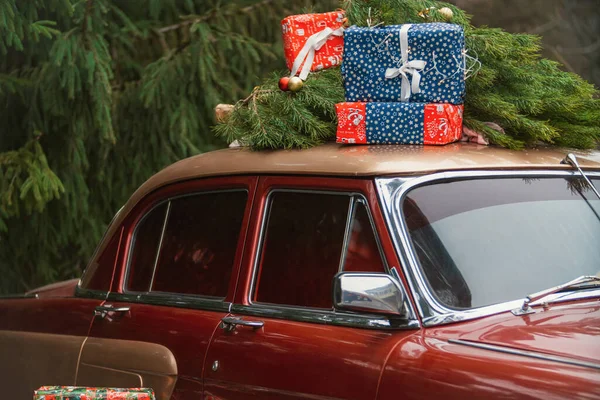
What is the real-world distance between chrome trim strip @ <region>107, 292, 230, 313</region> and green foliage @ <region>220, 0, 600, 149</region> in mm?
716

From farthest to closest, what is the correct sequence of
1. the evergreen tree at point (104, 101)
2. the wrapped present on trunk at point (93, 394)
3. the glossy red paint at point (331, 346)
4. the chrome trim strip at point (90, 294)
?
→ the evergreen tree at point (104, 101), the chrome trim strip at point (90, 294), the wrapped present on trunk at point (93, 394), the glossy red paint at point (331, 346)

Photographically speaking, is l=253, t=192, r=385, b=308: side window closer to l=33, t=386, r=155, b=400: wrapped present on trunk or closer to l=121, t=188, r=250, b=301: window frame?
l=121, t=188, r=250, b=301: window frame

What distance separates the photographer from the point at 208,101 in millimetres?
7609

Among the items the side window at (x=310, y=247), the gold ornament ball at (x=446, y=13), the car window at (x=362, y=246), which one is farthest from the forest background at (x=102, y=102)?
the car window at (x=362, y=246)

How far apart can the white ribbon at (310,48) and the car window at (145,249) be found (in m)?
0.90

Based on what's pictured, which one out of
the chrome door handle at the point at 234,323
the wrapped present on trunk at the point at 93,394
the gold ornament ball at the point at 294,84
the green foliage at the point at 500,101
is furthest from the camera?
the gold ornament ball at the point at 294,84

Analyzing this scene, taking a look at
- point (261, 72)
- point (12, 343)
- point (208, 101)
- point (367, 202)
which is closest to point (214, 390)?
point (367, 202)

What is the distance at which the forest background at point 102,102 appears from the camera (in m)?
7.30

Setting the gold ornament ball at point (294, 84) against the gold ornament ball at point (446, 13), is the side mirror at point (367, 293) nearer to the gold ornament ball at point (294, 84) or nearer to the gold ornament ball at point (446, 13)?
the gold ornament ball at point (294, 84)

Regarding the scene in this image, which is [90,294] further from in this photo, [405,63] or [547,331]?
[547,331]

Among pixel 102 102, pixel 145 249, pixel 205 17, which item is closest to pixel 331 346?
pixel 145 249

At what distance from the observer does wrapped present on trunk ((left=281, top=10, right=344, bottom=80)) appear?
453 centimetres

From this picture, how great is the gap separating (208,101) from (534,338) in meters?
5.05

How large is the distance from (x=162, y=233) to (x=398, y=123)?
3.84 feet
